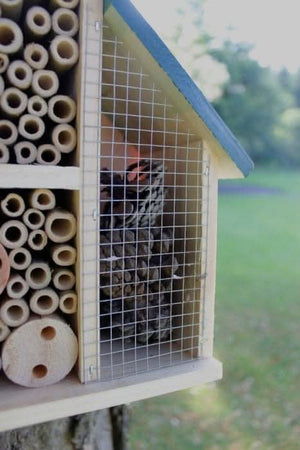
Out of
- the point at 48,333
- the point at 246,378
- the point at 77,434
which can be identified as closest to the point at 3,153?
the point at 48,333

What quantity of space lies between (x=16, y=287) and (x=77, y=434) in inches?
13.8

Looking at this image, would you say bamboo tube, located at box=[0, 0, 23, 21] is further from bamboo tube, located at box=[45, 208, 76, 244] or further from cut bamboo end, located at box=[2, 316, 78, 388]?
cut bamboo end, located at box=[2, 316, 78, 388]

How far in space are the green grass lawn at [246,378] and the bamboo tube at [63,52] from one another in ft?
3.46

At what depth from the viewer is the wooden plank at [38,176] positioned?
501 millimetres

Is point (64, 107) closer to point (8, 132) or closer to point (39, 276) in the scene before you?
point (8, 132)

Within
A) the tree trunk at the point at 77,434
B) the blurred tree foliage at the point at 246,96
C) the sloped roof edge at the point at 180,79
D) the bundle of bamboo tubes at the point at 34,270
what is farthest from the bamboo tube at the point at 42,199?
the blurred tree foliage at the point at 246,96

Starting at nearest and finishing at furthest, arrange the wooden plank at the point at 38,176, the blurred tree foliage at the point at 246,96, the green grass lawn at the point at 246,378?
the wooden plank at the point at 38,176 → the green grass lawn at the point at 246,378 → the blurred tree foliage at the point at 246,96

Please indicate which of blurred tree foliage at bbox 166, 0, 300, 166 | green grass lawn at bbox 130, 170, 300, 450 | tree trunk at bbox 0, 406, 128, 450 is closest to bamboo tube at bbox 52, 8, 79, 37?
tree trunk at bbox 0, 406, 128, 450

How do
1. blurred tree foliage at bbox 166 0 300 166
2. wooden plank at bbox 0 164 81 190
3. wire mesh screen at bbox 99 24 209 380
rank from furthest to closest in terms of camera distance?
blurred tree foliage at bbox 166 0 300 166, wire mesh screen at bbox 99 24 209 380, wooden plank at bbox 0 164 81 190

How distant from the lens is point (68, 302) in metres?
0.58

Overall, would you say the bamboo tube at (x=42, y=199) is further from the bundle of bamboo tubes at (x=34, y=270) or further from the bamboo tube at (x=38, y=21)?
the bamboo tube at (x=38, y=21)

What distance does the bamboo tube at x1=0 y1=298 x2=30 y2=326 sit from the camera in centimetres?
54

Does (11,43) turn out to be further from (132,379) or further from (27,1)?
(132,379)

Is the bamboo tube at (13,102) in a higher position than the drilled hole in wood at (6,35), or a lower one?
lower
